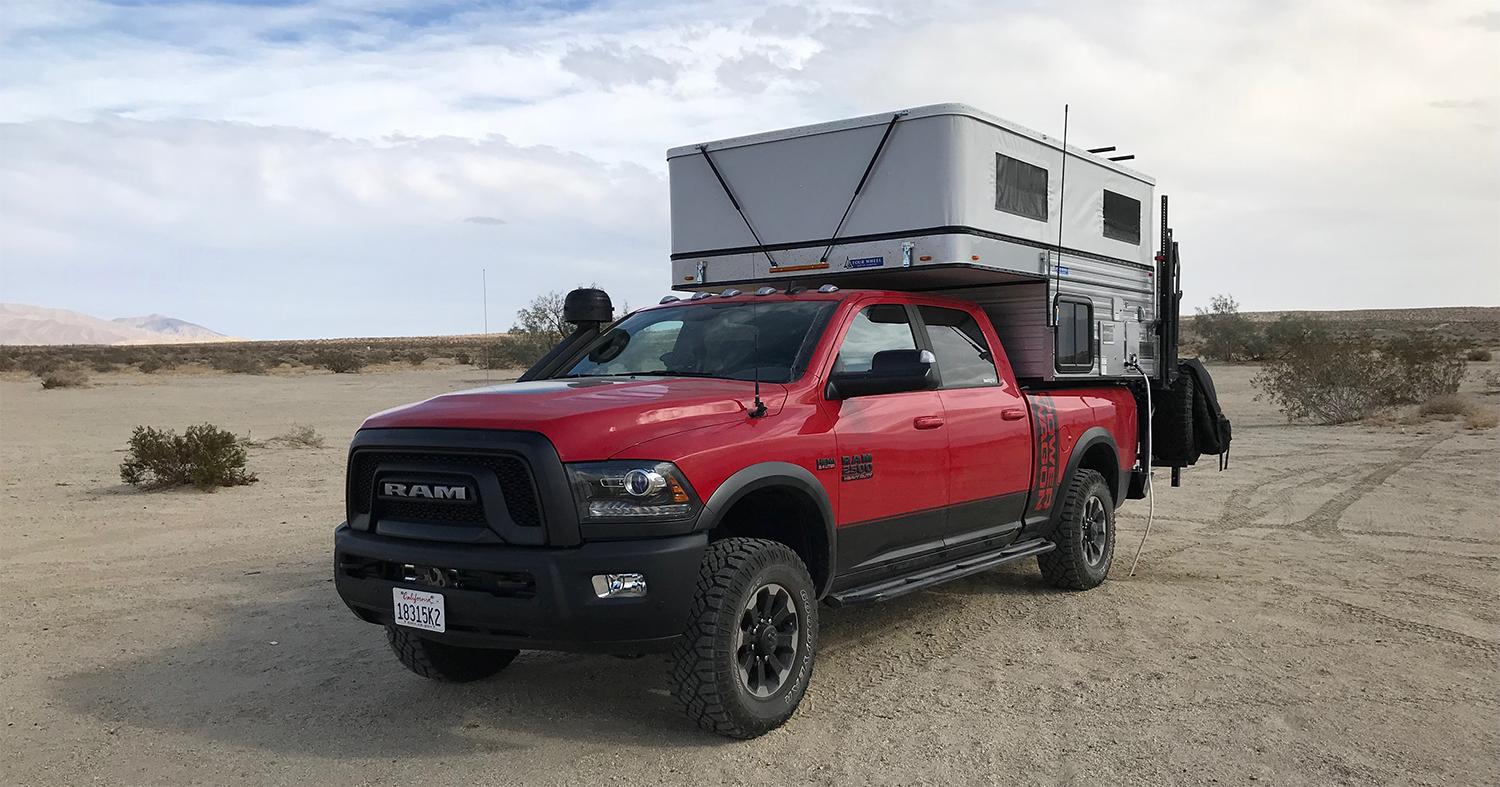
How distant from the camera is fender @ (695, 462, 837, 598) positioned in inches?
188

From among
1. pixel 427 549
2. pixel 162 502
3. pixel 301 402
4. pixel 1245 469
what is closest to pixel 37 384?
pixel 301 402

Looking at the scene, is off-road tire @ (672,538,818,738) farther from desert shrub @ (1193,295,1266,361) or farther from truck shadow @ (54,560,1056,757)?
desert shrub @ (1193,295,1266,361)

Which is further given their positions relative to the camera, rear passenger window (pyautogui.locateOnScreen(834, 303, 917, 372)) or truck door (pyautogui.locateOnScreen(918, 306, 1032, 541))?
truck door (pyautogui.locateOnScreen(918, 306, 1032, 541))

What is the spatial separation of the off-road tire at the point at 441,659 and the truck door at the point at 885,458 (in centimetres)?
185

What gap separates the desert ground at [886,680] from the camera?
466 centimetres

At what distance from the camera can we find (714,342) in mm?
6055

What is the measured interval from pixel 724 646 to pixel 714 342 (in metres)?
1.83

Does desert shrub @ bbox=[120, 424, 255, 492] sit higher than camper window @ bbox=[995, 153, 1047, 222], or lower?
lower

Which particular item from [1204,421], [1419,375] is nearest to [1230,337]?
[1419,375]

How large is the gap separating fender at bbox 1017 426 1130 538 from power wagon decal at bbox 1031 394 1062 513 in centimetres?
2

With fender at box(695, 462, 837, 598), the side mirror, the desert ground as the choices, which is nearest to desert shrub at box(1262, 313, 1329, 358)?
the desert ground

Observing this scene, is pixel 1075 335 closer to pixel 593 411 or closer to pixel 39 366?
pixel 593 411

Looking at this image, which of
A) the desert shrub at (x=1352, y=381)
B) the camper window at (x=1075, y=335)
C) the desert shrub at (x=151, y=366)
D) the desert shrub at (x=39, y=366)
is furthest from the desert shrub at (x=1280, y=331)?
the desert shrub at (x=39, y=366)

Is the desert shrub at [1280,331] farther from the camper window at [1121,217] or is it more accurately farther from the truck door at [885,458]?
the truck door at [885,458]
